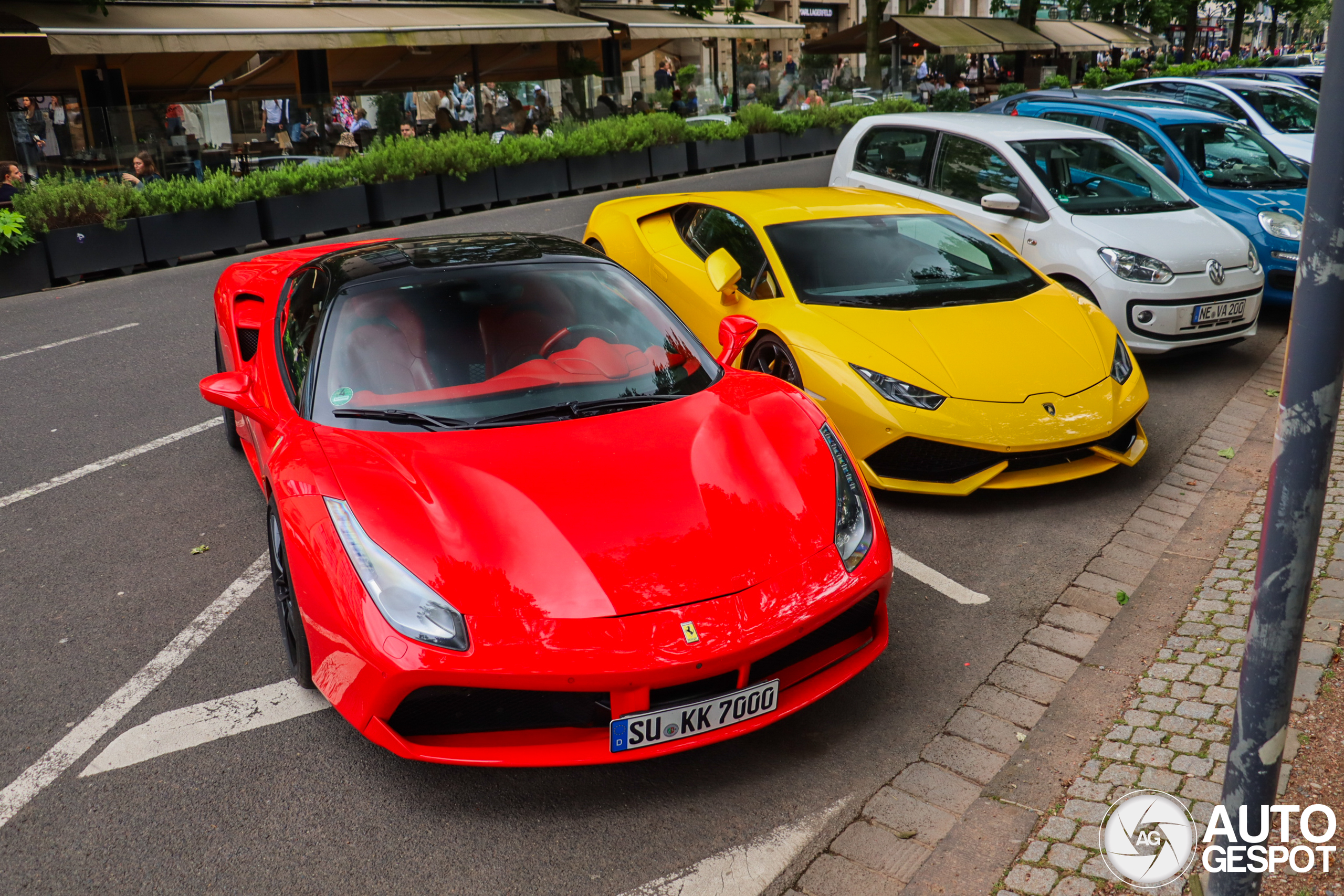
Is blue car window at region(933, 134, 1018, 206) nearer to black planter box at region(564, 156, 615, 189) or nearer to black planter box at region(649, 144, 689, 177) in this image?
black planter box at region(564, 156, 615, 189)

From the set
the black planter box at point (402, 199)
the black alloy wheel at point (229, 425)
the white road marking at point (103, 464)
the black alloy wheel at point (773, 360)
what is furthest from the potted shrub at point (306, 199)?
the black alloy wheel at point (773, 360)

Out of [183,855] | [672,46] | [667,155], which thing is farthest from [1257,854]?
[672,46]

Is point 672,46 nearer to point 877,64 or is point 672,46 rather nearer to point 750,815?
point 877,64

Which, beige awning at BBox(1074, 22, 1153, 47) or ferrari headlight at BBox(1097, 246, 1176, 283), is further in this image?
beige awning at BBox(1074, 22, 1153, 47)

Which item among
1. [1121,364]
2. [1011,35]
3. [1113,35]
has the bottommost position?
[1121,364]

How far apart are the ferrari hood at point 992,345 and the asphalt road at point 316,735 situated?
584 mm

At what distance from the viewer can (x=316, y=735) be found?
347 cm

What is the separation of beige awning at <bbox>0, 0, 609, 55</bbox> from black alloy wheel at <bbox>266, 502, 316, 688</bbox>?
16.8 m

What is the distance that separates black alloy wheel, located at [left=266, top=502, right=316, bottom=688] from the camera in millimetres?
3473

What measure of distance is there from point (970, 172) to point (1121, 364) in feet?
10.8

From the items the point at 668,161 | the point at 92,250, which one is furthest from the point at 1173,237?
the point at 668,161

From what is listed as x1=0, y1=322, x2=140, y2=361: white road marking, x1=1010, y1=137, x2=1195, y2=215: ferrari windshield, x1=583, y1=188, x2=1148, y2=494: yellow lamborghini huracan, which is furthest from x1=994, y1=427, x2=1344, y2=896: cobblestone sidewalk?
x1=0, y1=322, x2=140, y2=361: white road marking

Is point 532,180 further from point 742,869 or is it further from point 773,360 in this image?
point 742,869

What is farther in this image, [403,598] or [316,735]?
[316,735]
